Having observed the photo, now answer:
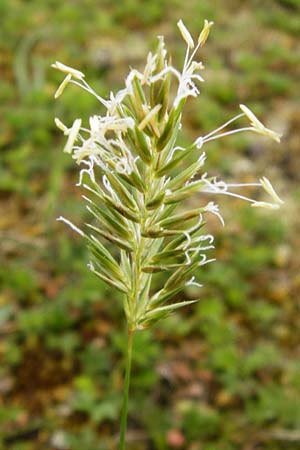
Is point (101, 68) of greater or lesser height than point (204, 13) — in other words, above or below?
below

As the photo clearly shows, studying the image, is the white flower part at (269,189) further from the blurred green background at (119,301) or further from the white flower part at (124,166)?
the blurred green background at (119,301)

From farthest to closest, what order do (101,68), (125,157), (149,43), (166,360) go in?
(149,43) → (101,68) → (166,360) → (125,157)

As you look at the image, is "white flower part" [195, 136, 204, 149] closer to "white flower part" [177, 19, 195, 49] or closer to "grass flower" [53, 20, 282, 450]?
"grass flower" [53, 20, 282, 450]

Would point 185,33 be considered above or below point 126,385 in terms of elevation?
above

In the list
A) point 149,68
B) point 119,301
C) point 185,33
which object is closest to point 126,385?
point 149,68

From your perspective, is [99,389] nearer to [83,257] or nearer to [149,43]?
[83,257]

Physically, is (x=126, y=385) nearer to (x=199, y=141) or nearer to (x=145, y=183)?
(x=145, y=183)

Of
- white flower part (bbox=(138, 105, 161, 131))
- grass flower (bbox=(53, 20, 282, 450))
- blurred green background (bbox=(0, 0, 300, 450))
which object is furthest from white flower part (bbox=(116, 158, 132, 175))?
blurred green background (bbox=(0, 0, 300, 450))

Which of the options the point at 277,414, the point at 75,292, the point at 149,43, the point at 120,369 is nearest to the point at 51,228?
the point at 75,292

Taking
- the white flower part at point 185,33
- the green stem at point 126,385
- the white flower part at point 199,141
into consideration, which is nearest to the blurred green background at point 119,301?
the green stem at point 126,385
